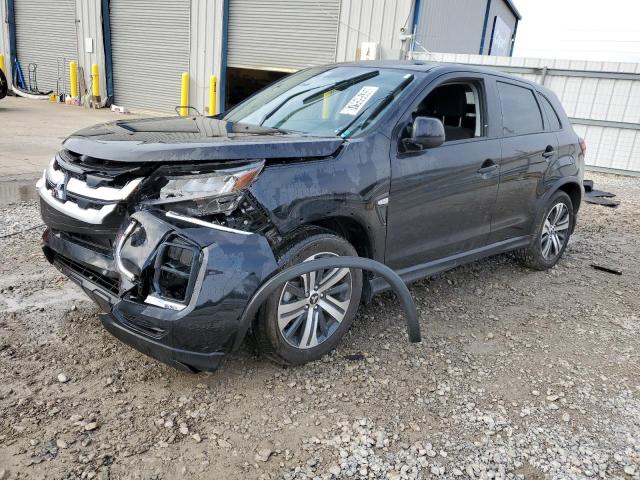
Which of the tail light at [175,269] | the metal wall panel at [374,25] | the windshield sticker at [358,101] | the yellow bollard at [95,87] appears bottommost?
the yellow bollard at [95,87]

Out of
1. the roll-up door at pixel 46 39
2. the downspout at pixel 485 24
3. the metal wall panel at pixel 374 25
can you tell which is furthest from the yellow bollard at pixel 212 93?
the downspout at pixel 485 24

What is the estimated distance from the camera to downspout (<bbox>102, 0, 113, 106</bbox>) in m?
18.2

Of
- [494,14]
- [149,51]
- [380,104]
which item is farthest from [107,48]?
[380,104]

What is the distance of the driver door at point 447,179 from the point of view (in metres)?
3.28

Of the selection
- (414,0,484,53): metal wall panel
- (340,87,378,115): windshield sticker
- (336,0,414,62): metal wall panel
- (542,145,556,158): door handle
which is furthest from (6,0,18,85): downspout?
(542,145,556,158): door handle

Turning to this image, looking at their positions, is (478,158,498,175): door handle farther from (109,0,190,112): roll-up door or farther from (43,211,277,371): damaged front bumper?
(109,0,190,112): roll-up door

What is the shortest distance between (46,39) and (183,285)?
72.8 feet

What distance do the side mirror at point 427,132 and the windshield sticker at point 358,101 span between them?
0.42 meters

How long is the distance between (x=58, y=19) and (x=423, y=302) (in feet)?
69.0

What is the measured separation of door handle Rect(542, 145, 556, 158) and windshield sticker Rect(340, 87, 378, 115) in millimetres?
1900

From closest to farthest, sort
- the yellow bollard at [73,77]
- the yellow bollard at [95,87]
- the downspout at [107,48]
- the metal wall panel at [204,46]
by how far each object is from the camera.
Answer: the metal wall panel at [204,46] → the downspout at [107,48] → the yellow bollard at [95,87] → the yellow bollard at [73,77]

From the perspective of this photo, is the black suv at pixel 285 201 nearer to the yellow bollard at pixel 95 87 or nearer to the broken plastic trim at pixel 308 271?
the broken plastic trim at pixel 308 271

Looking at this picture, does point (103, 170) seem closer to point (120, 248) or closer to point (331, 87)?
point (120, 248)

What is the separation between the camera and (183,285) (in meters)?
2.47
